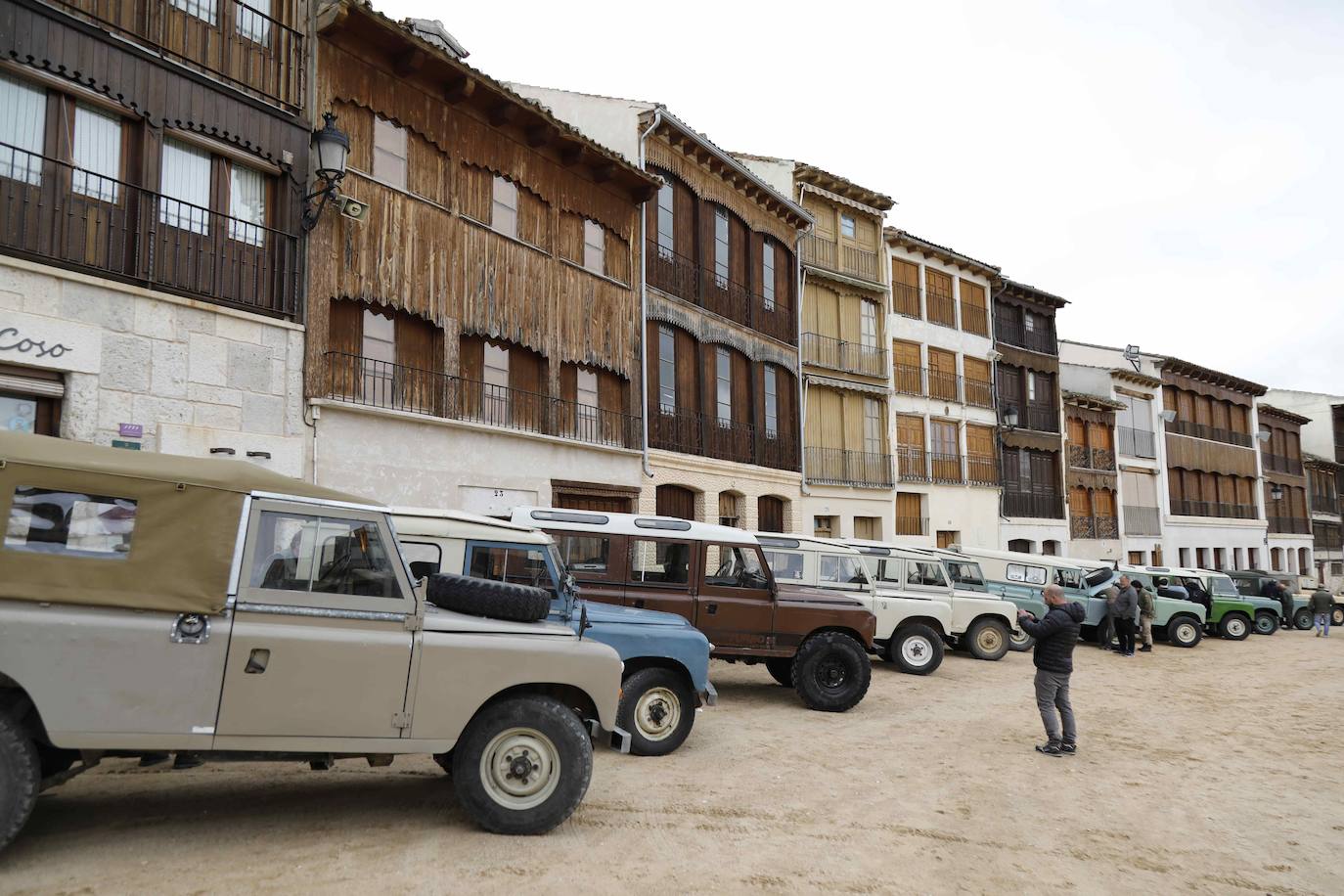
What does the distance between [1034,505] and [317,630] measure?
3292cm

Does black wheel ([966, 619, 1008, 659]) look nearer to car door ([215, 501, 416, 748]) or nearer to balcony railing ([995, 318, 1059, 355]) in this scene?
car door ([215, 501, 416, 748])

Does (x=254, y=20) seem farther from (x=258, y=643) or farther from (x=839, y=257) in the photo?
(x=839, y=257)

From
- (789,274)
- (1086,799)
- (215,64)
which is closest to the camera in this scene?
(1086,799)

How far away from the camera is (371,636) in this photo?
5.53 meters

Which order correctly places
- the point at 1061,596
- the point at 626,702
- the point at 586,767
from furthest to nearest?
the point at 1061,596
the point at 626,702
the point at 586,767

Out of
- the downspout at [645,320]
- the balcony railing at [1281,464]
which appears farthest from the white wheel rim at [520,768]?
the balcony railing at [1281,464]

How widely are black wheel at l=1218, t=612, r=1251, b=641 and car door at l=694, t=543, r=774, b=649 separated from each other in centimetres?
1839

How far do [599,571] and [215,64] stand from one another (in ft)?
27.7

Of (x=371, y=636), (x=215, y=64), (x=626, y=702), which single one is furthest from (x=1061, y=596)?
(x=215, y=64)

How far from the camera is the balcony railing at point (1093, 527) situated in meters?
36.2

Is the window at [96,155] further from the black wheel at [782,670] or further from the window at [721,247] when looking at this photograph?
the window at [721,247]

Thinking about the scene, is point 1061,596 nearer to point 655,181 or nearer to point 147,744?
point 147,744

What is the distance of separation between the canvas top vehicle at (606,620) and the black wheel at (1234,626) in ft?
67.0

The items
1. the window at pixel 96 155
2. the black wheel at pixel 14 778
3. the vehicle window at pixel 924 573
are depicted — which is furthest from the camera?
the vehicle window at pixel 924 573
